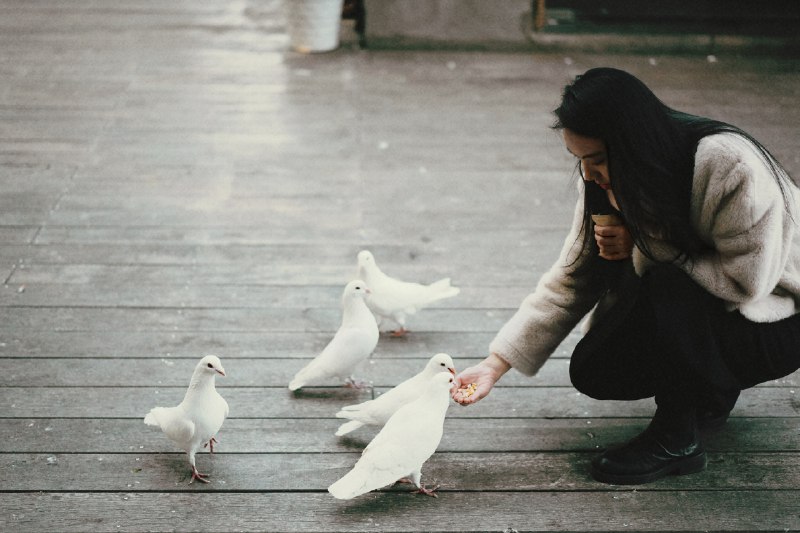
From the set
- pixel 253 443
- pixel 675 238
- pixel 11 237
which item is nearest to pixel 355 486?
pixel 253 443

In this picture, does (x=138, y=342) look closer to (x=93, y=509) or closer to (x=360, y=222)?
(x=93, y=509)

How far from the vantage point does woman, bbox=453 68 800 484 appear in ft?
5.69

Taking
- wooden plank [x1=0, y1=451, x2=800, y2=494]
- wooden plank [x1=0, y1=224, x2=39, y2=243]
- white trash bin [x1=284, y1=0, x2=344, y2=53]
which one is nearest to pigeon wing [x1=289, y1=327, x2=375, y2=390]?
wooden plank [x1=0, y1=451, x2=800, y2=494]

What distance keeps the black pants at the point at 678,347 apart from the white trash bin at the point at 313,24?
361 centimetres

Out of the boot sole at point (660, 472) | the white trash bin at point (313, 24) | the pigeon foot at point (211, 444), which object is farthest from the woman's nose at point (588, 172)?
the white trash bin at point (313, 24)

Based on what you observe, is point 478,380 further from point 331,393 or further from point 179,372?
point 179,372

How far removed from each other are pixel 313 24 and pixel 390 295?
10.2 ft

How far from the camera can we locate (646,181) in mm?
1736

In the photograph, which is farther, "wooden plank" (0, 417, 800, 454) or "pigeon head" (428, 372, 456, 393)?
"wooden plank" (0, 417, 800, 454)

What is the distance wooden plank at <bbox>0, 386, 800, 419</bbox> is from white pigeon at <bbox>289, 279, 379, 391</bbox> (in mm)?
54

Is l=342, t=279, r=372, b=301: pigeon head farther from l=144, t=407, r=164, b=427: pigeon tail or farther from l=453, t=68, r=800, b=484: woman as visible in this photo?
l=144, t=407, r=164, b=427: pigeon tail

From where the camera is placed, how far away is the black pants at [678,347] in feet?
6.00

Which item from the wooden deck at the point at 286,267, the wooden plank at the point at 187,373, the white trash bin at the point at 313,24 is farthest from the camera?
the white trash bin at the point at 313,24

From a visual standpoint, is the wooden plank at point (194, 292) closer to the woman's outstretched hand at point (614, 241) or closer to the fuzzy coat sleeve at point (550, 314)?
the fuzzy coat sleeve at point (550, 314)
